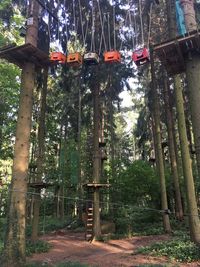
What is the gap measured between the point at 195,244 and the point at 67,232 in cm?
1062

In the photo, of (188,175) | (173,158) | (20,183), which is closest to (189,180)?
(188,175)

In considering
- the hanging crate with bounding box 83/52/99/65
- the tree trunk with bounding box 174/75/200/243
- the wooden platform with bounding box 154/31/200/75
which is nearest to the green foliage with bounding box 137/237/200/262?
the tree trunk with bounding box 174/75/200/243

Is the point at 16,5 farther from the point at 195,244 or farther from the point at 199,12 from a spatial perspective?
the point at 195,244

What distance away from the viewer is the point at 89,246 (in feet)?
44.5

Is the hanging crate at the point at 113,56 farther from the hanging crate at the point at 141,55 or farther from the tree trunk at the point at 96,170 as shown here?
the tree trunk at the point at 96,170

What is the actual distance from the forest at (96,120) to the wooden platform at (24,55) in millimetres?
29

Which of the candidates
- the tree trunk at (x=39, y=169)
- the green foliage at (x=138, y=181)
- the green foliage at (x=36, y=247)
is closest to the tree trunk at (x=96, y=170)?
the tree trunk at (x=39, y=169)

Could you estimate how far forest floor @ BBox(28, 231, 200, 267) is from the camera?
353 inches

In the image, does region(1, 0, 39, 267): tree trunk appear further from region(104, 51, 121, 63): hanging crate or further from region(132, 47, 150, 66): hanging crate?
region(132, 47, 150, 66): hanging crate

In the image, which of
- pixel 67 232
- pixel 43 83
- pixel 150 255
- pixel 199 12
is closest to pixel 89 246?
pixel 150 255

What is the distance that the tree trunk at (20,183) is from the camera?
8164 millimetres

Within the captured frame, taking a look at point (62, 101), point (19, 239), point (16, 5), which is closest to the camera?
point (19, 239)

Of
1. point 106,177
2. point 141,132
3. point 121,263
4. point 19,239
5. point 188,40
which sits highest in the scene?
point 141,132

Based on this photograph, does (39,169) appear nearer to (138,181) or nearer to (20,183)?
(20,183)
